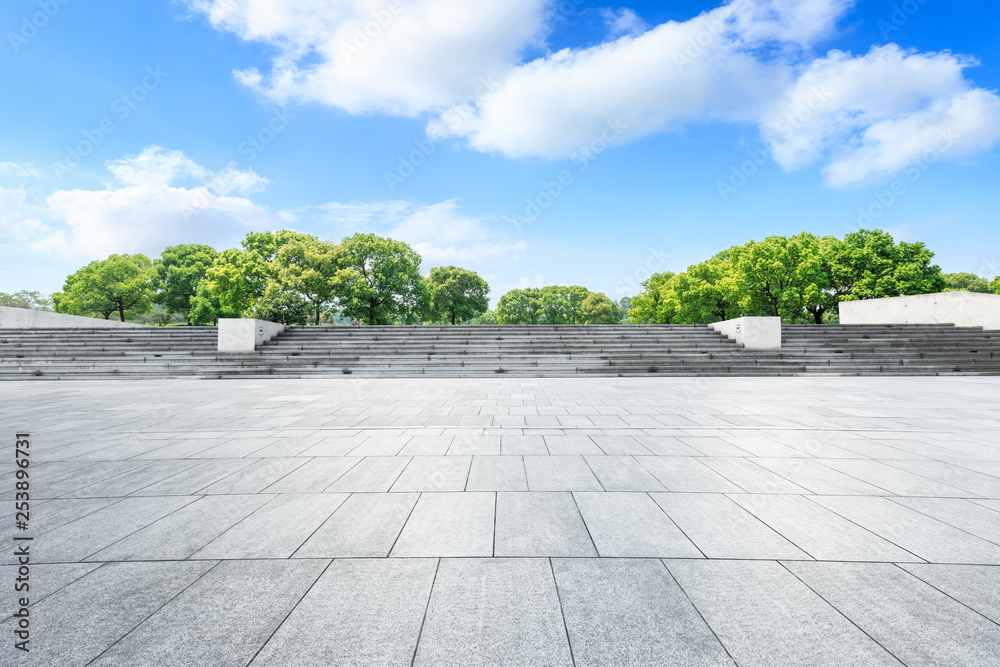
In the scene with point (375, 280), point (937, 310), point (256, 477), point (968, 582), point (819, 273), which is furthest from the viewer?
point (375, 280)

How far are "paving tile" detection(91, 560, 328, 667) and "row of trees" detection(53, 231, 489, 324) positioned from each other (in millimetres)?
30280

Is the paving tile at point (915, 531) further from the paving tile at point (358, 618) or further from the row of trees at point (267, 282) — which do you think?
the row of trees at point (267, 282)

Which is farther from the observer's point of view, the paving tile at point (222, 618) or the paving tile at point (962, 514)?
the paving tile at point (962, 514)

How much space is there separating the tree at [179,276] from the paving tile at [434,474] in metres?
51.8

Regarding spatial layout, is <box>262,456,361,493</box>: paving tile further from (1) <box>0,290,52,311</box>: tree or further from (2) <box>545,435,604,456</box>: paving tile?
(1) <box>0,290,52,311</box>: tree

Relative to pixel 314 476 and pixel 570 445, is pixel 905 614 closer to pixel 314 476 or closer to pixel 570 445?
pixel 570 445

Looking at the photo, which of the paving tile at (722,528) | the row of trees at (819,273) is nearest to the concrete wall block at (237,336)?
the paving tile at (722,528)

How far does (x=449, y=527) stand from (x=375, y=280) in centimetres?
3535

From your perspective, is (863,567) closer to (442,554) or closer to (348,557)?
(442,554)

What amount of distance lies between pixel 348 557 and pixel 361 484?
1.53 meters

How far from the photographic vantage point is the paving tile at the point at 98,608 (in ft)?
6.44

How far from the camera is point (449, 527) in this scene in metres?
3.30

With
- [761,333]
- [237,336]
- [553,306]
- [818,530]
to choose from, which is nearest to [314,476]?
[818,530]

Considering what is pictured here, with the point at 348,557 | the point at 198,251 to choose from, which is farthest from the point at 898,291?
the point at 198,251
